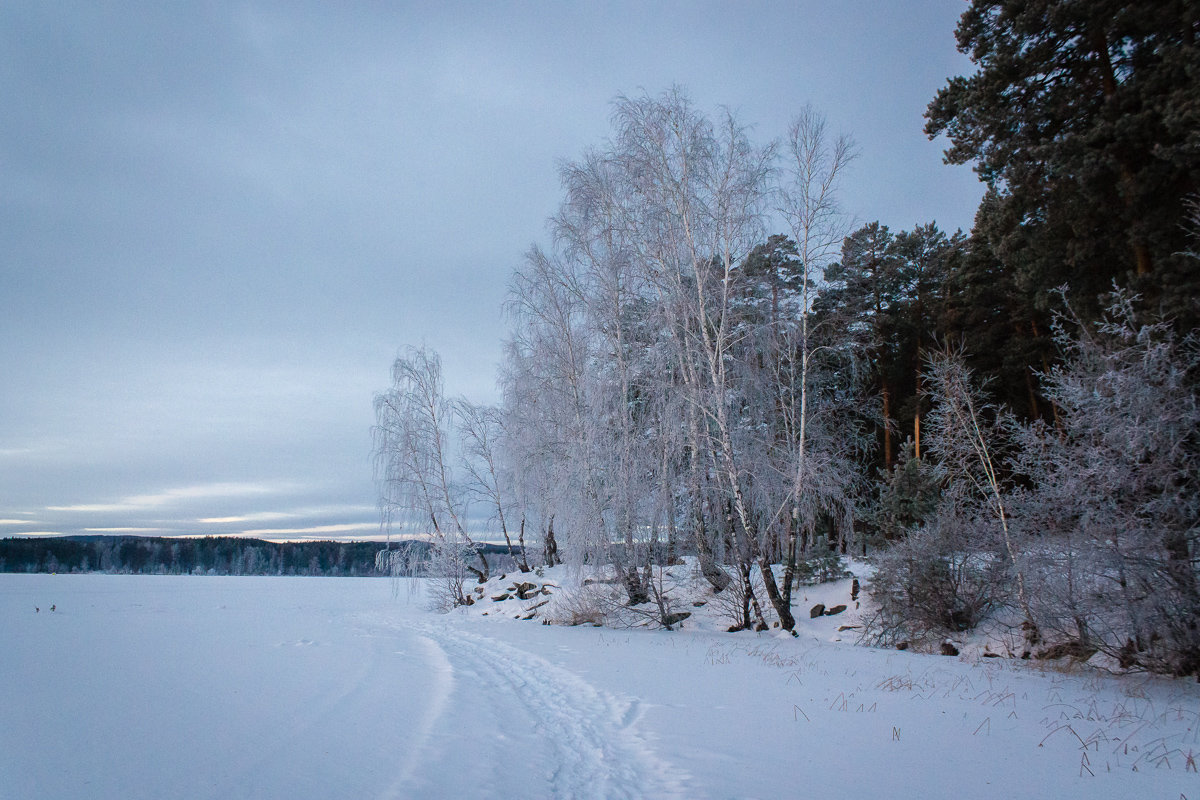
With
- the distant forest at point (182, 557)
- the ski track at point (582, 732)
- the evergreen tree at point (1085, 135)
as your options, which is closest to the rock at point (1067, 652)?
the evergreen tree at point (1085, 135)

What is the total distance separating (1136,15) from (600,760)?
13.6 metres

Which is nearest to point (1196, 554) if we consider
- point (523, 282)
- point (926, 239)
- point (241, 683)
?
point (241, 683)

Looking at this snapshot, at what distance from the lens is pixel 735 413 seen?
502 inches

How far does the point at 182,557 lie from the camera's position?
8944cm

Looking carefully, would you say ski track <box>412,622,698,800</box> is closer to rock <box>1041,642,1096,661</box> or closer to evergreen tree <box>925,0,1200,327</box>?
rock <box>1041,642,1096,661</box>

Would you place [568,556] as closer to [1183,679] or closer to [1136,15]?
[1183,679]

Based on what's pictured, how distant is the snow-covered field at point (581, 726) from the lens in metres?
3.56

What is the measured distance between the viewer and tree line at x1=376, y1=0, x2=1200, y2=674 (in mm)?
7750

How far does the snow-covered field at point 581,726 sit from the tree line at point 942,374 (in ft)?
6.25

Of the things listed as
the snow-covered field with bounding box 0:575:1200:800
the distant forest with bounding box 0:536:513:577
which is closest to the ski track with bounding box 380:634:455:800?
the snow-covered field with bounding box 0:575:1200:800

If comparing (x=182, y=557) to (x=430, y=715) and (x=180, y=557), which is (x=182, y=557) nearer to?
(x=180, y=557)

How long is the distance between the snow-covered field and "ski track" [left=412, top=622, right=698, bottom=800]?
1.0 inches

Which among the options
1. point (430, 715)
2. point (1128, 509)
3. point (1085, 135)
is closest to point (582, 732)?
point (430, 715)

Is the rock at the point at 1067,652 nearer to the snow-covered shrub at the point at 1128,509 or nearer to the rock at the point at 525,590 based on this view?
the snow-covered shrub at the point at 1128,509
